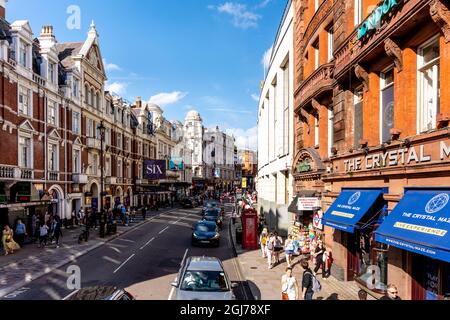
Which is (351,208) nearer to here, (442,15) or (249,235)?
Result: (442,15)

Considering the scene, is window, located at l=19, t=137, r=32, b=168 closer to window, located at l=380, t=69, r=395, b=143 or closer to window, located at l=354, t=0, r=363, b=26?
window, located at l=354, t=0, r=363, b=26

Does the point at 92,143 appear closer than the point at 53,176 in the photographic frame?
No

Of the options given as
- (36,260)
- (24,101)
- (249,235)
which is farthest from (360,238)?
(24,101)

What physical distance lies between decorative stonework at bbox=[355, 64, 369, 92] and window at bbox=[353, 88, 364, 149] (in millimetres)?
963

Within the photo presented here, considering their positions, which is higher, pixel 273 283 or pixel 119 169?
pixel 119 169

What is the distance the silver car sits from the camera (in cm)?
969

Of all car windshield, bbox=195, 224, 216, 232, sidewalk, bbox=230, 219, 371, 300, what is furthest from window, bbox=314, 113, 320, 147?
car windshield, bbox=195, 224, 216, 232

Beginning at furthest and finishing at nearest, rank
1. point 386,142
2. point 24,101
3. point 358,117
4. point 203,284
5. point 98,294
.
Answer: point 24,101 < point 358,117 < point 386,142 < point 203,284 < point 98,294

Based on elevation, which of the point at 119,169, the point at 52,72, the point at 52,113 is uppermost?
the point at 52,72

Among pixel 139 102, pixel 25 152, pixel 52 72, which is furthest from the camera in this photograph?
pixel 139 102

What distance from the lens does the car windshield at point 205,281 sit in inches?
394

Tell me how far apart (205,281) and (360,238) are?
6.52 metres

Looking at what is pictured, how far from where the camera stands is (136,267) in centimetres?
1678
